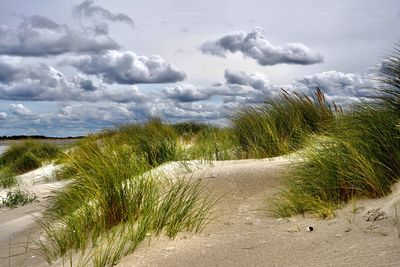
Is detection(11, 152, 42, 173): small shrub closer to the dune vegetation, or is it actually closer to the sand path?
the dune vegetation

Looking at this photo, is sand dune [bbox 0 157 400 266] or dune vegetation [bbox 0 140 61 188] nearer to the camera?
sand dune [bbox 0 157 400 266]

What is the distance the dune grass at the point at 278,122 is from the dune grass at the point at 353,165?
2362 mm

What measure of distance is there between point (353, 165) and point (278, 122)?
3.95 metres

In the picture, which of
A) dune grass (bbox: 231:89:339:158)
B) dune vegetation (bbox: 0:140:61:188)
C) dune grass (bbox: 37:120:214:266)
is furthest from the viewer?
→ dune vegetation (bbox: 0:140:61:188)

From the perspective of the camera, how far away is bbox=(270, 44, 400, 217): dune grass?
399 centimetres

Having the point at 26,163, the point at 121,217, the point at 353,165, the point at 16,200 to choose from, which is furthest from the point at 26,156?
the point at 353,165

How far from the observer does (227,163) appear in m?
6.43

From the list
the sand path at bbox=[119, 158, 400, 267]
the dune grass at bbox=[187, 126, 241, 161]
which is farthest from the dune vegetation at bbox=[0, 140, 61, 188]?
the sand path at bbox=[119, 158, 400, 267]

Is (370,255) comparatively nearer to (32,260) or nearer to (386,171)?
(386,171)

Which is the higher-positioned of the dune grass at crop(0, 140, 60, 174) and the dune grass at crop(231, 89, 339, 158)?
the dune grass at crop(231, 89, 339, 158)

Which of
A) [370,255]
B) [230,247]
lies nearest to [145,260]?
[230,247]

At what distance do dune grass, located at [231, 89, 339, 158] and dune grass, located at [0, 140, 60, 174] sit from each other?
7554mm

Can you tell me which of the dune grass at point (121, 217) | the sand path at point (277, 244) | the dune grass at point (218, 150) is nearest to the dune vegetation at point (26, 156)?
the dune grass at point (218, 150)

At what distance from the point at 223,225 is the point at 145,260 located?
38.0 inches
